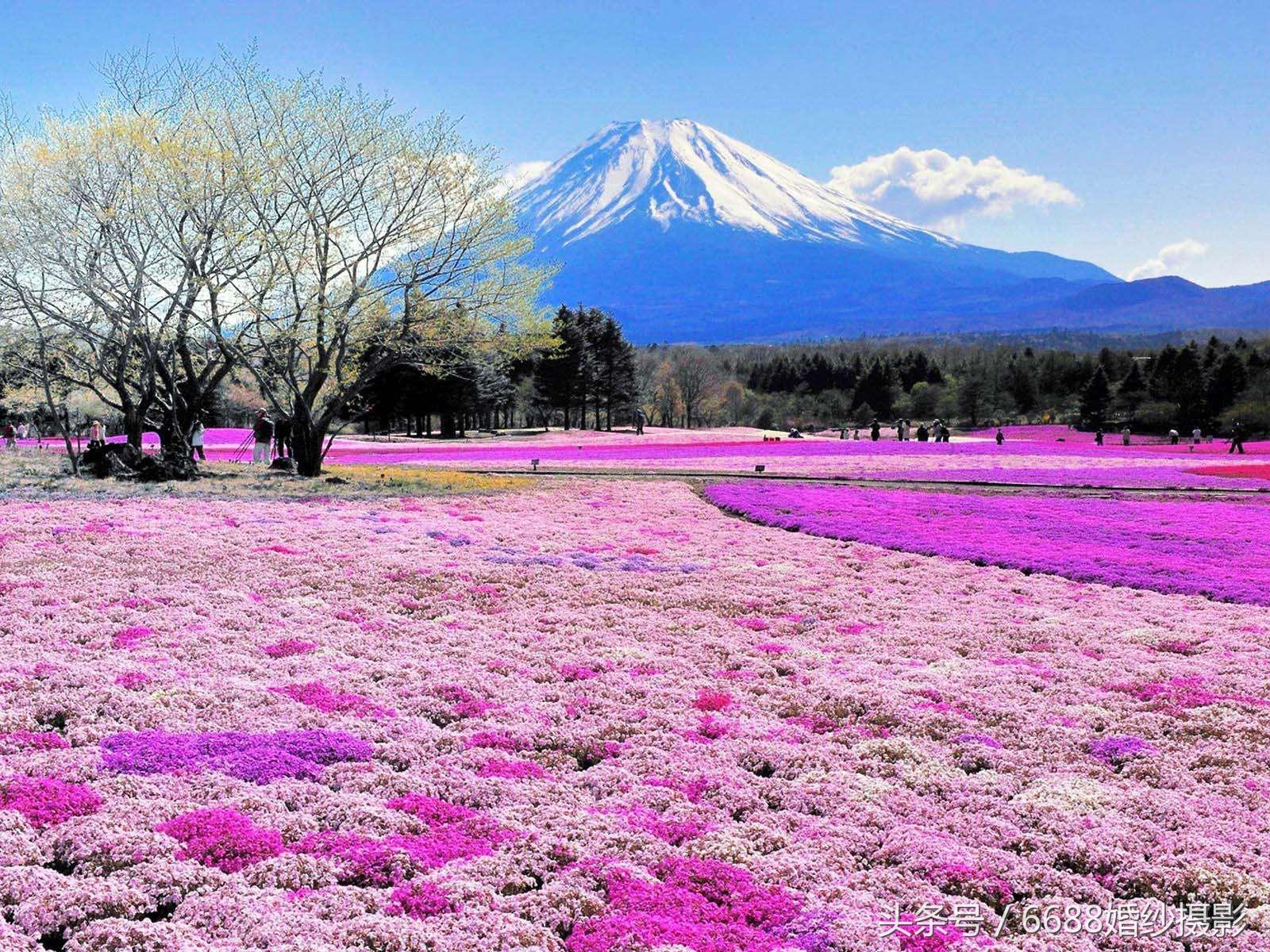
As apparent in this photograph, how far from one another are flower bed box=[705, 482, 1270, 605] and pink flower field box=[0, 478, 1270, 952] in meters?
1.39

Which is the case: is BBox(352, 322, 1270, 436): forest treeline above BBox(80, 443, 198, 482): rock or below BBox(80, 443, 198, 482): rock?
above

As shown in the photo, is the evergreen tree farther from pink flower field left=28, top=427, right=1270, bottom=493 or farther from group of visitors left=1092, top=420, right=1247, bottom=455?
pink flower field left=28, top=427, right=1270, bottom=493

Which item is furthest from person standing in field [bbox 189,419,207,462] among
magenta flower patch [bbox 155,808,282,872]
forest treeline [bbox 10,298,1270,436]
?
magenta flower patch [bbox 155,808,282,872]

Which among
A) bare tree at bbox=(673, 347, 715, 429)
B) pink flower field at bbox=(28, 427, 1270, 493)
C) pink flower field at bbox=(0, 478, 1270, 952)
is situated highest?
bare tree at bbox=(673, 347, 715, 429)

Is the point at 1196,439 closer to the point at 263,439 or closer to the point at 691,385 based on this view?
the point at 691,385

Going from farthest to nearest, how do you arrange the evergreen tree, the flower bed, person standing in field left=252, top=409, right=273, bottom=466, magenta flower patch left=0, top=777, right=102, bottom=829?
the evergreen tree, person standing in field left=252, top=409, right=273, bottom=466, the flower bed, magenta flower patch left=0, top=777, right=102, bottom=829

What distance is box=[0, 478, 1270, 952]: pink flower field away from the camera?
6.02 meters

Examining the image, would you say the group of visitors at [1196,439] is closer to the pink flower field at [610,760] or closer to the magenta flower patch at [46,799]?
the pink flower field at [610,760]

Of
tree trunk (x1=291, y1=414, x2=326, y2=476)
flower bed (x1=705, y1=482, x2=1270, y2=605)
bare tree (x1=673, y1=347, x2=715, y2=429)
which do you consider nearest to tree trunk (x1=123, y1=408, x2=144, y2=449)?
tree trunk (x1=291, y1=414, x2=326, y2=476)

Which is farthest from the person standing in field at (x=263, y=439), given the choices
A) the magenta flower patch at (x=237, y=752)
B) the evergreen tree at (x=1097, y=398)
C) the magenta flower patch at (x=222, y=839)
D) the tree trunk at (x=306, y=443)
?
the evergreen tree at (x=1097, y=398)

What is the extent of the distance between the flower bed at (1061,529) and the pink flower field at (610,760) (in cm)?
139

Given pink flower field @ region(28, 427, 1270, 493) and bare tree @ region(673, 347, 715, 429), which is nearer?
pink flower field @ region(28, 427, 1270, 493)

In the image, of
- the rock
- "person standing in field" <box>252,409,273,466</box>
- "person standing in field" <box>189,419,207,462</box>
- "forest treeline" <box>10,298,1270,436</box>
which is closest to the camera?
the rock

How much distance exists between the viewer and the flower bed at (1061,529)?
724 inches
